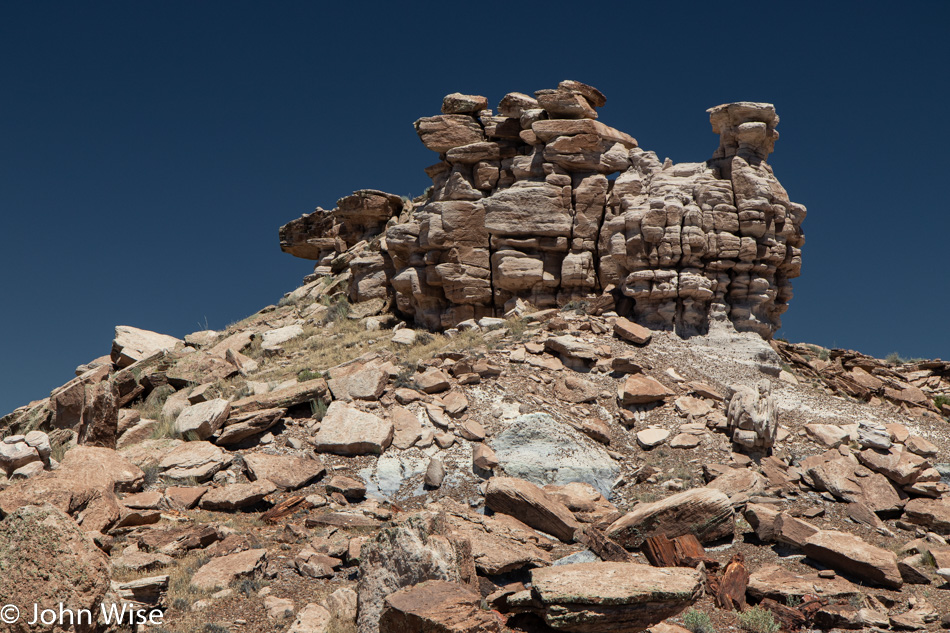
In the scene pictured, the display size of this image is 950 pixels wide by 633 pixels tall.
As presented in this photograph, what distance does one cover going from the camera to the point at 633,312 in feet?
72.7

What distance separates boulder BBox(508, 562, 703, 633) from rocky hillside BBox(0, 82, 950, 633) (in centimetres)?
3

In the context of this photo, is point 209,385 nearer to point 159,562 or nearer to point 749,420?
point 159,562

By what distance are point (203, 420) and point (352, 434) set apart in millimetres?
3209

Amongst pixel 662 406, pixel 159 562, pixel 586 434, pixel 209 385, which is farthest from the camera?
pixel 209 385

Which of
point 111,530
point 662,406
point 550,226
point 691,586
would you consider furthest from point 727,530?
point 550,226

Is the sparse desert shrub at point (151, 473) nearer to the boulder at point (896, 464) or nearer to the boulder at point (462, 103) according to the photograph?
the boulder at point (896, 464)

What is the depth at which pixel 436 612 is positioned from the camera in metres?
6.82

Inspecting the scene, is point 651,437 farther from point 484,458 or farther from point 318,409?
point 318,409

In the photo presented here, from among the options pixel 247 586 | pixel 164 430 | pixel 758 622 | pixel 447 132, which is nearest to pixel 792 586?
pixel 758 622

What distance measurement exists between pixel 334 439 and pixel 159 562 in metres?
Answer: 4.88

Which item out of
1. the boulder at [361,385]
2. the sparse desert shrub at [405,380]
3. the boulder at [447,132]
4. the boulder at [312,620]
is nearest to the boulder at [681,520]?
the boulder at [312,620]

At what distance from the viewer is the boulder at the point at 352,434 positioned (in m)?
13.9

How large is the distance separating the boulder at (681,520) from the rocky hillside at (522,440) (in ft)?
0.16

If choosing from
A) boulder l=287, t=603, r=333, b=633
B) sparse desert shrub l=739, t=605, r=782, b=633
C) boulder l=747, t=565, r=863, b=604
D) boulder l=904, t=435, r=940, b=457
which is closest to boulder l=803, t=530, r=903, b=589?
boulder l=747, t=565, r=863, b=604
